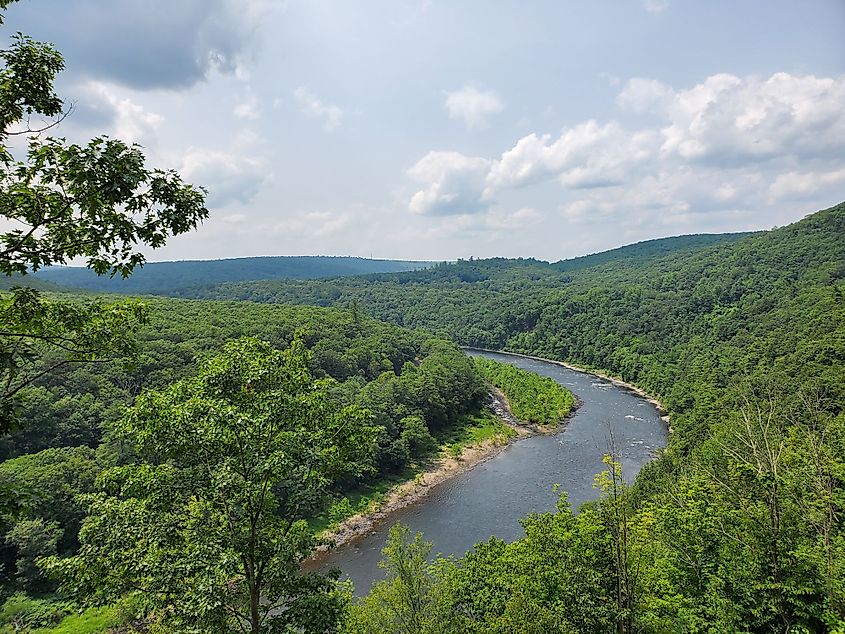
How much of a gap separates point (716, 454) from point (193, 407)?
30680mm

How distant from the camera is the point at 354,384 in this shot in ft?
182

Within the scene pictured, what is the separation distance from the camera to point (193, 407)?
8062 mm

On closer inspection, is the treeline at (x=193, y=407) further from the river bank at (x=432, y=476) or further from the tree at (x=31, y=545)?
the river bank at (x=432, y=476)

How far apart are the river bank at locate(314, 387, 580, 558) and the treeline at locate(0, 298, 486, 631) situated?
2704 mm

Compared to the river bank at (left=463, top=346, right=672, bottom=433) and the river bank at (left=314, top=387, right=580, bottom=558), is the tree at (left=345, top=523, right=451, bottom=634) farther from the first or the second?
the river bank at (left=463, top=346, right=672, bottom=433)

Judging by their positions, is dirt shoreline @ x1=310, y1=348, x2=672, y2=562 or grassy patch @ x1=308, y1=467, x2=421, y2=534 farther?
grassy patch @ x1=308, y1=467, x2=421, y2=534

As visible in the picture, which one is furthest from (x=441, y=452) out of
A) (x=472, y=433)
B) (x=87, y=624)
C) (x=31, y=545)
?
(x=31, y=545)

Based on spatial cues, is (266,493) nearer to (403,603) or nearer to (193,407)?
(193,407)

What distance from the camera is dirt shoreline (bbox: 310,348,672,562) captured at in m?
36.8

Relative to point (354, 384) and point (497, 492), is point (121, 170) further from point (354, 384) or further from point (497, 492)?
point (354, 384)

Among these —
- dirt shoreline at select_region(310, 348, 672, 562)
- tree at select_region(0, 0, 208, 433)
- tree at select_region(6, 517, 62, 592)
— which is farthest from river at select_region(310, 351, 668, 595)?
tree at select_region(0, 0, 208, 433)

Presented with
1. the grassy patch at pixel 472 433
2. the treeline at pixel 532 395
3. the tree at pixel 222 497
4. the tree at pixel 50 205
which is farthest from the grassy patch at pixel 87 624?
the treeline at pixel 532 395

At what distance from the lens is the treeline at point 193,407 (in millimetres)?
8383

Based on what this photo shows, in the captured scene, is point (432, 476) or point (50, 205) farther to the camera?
point (432, 476)
